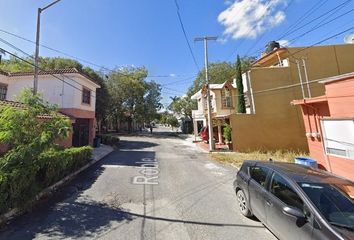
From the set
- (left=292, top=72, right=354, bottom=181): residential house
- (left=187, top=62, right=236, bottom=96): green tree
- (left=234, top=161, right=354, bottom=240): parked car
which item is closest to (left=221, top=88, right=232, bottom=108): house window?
(left=292, top=72, right=354, bottom=181): residential house

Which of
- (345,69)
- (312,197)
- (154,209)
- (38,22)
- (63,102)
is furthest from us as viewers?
(345,69)

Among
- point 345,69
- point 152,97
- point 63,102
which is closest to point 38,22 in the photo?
point 63,102

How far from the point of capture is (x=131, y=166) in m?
12.9

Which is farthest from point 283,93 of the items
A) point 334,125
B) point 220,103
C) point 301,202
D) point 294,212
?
point 294,212

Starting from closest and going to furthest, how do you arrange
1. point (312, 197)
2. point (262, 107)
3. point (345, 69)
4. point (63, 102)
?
point (312, 197) < point (63, 102) < point (262, 107) < point (345, 69)

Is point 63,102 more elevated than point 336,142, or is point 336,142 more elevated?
point 63,102

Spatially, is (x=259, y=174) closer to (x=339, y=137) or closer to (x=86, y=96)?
(x=339, y=137)

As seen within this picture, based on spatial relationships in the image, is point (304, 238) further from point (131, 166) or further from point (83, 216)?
point (131, 166)

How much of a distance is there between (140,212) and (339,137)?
845cm

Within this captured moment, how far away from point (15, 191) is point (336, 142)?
11522mm

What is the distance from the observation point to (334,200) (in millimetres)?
4086

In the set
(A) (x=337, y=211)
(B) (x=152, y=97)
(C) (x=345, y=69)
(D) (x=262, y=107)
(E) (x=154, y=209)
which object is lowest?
(E) (x=154, y=209)

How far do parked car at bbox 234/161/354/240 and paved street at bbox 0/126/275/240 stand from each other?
2.38ft

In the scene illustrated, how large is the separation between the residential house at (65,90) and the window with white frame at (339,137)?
54.4 feet
